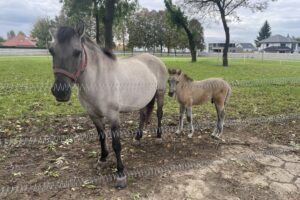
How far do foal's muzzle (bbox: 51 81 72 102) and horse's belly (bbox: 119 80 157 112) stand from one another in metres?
0.86

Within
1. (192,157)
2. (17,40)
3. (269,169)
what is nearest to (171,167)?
(192,157)

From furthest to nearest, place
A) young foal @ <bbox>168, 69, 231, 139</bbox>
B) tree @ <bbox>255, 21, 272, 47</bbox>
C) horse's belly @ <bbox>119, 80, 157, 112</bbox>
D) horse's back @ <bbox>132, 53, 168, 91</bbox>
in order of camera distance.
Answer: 1. tree @ <bbox>255, 21, 272, 47</bbox>
2. young foal @ <bbox>168, 69, 231, 139</bbox>
3. horse's back @ <bbox>132, 53, 168, 91</bbox>
4. horse's belly @ <bbox>119, 80, 157, 112</bbox>

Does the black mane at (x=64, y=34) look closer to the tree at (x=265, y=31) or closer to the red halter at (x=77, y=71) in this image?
the red halter at (x=77, y=71)

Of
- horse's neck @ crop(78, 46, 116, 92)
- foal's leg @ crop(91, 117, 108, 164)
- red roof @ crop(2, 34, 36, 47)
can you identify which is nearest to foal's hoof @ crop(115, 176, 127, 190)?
foal's leg @ crop(91, 117, 108, 164)

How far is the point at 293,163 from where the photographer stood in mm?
4574

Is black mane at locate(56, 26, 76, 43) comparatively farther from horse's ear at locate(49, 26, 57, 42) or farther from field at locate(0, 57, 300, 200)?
field at locate(0, 57, 300, 200)

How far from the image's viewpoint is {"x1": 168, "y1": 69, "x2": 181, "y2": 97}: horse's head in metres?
5.19

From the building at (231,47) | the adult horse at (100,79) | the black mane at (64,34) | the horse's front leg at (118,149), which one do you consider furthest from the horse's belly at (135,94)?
the building at (231,47)

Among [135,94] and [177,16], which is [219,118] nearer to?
[135,94]

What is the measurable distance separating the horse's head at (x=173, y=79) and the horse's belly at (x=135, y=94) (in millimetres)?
491

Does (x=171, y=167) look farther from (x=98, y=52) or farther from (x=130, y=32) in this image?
(x=130, y=32)

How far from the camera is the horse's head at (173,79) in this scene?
5.19m

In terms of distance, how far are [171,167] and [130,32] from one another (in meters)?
58.7

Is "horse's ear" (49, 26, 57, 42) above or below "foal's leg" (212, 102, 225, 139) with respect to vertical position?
above
